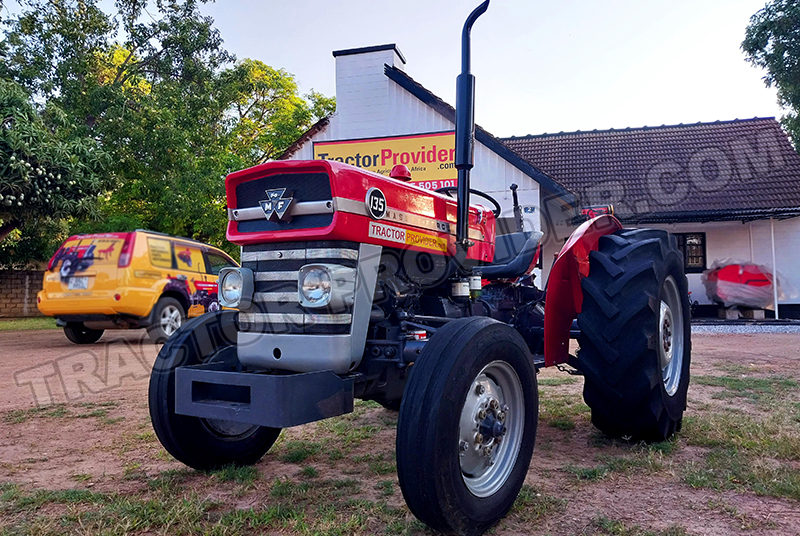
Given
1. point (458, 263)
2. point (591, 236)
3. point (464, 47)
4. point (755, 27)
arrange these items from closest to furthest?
point (464, 47), point (458, 263), point (591, 236), point (755, 27)

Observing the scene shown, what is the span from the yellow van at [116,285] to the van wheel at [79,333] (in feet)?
0.06

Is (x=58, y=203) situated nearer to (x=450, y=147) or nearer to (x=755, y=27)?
(x=450, y=147)

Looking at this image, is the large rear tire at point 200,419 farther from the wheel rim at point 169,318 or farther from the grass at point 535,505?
the wheel rim at point 169,318

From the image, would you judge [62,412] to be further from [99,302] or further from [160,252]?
[160,252]

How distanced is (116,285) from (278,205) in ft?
25.0

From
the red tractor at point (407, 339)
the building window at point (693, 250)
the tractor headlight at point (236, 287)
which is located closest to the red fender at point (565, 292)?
the red tractor at point (407, 339)

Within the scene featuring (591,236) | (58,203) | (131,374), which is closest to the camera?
(591,236)

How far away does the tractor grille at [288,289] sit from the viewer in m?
2.94

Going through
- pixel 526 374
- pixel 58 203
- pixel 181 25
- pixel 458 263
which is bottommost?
pixel 526 374

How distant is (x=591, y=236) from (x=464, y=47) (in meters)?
1.53

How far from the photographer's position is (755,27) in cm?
1780

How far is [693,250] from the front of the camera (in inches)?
639

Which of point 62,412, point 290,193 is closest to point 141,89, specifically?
point 62,412

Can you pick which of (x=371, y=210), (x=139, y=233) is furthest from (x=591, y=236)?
(x=139, y=233)
